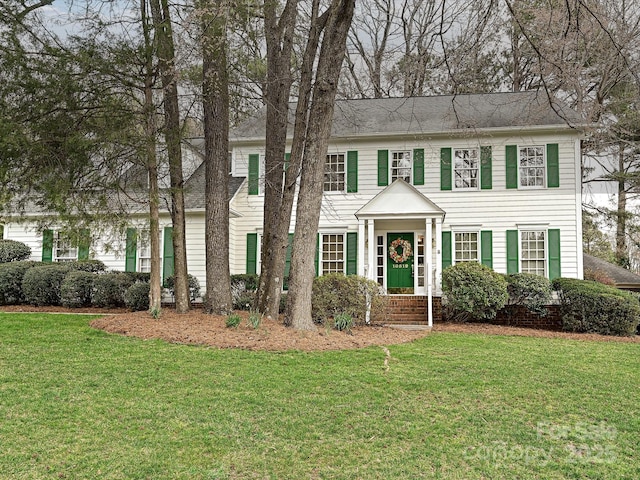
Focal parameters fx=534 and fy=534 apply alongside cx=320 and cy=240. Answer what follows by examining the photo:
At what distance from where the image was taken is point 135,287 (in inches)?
524

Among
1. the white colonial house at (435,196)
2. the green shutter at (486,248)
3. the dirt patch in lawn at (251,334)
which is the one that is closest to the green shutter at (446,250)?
the white colonial house at (435,196)

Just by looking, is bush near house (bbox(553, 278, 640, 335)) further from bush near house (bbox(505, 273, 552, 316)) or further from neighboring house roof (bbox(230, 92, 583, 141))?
neighboring house roof (bbox(230, 92, 583, 141))

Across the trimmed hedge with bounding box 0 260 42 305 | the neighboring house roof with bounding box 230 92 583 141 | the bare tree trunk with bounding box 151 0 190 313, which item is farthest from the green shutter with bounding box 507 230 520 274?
the trimmed hedge with bounding box 0 260 42 305

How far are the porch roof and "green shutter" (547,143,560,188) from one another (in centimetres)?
349

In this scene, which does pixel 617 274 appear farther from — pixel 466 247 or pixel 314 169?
pixel 314 169

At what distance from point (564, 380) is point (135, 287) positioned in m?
10.2

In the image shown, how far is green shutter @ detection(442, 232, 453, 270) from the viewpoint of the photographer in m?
14.2

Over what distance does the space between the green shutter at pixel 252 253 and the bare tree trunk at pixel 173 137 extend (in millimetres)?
3813

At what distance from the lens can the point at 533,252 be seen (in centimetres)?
1409

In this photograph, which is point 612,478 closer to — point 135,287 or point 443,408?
point 443,408

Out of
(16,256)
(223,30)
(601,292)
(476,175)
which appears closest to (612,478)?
(223,30)

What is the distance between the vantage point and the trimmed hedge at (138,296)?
1323 centimetres

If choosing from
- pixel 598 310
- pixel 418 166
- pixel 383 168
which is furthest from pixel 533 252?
pixel 383 168

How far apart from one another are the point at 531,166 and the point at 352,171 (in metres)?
4.81
